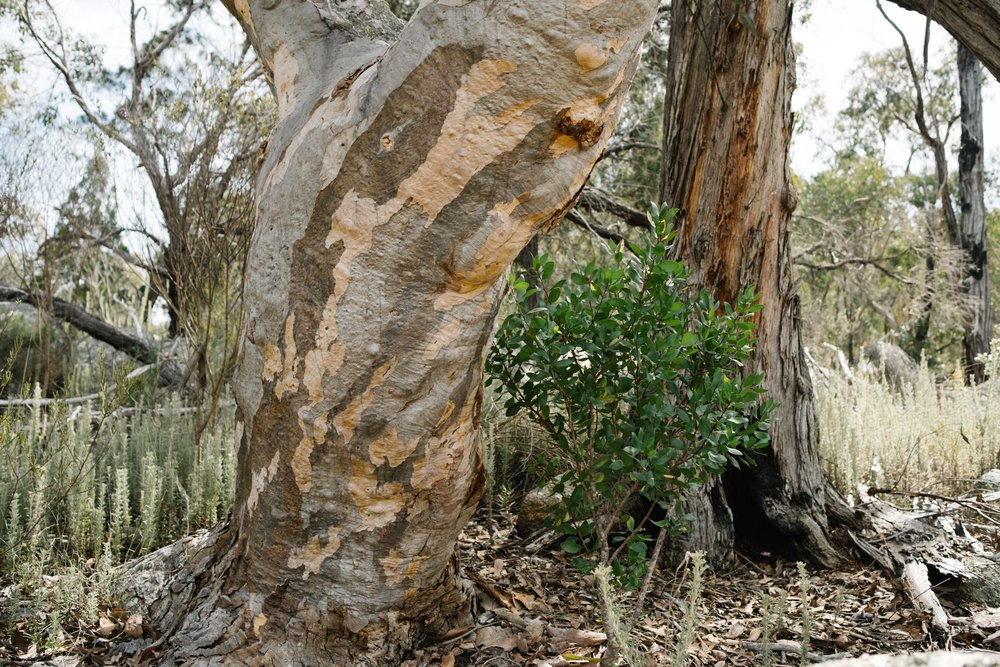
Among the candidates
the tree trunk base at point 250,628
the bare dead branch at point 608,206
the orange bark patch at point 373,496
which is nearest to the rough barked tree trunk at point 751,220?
the tree trunk base at point 250,628

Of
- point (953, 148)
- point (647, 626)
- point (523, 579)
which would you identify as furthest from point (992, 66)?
point (953, 148)

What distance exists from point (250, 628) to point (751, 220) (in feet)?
8.71

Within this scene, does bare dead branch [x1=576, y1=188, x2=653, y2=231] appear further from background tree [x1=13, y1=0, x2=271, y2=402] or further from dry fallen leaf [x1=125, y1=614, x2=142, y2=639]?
dry fallen leaf [x1=125, y1=614, x2=142, y2=639]

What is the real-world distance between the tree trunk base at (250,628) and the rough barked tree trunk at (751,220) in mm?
1527

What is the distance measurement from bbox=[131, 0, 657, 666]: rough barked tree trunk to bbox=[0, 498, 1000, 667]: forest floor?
11.8 inches

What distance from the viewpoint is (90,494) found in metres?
3.49

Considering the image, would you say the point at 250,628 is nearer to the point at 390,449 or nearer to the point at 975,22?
the point at 390,449

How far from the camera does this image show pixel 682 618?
2979mm

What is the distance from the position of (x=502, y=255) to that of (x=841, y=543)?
8.52 feet

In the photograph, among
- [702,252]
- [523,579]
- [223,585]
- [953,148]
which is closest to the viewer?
[223,585]

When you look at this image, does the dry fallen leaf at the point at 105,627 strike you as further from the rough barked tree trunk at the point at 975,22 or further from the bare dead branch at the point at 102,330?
the bare dead branch at the point at 102,330

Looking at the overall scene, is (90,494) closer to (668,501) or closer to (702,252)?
(668,501)

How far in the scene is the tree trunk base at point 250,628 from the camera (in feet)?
7.64

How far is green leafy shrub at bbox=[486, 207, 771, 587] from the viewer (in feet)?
8.27
